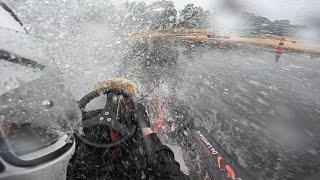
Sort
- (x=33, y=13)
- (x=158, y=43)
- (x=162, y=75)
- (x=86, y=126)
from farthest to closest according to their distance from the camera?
(x=33, y=13) → (x=158, y=43) → (x=162, y=75) → (x=86, y=126)

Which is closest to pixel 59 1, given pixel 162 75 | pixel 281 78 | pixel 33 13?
pixel 33 13

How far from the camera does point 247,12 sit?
12.5 meters

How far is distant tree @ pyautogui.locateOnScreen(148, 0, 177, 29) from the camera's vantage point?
11812 mm

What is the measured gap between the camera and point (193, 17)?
38.7 feet

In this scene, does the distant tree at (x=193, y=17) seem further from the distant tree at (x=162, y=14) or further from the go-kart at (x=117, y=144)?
the go-kart at (x=117, y=144)

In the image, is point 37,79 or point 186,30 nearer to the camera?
point 37,79

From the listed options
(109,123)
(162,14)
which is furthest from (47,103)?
(162,14)

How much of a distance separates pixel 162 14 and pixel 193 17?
1459mm

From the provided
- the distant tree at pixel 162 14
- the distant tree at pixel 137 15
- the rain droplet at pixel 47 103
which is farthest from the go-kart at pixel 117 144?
the distant tree at pixel 137 15

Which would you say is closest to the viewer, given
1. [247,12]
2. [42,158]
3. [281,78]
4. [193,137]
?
[42,158]

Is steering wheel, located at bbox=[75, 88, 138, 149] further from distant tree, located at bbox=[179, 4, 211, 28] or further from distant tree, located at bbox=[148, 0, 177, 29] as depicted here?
distant tree, located at bbox=[148, 0, 177, 29]

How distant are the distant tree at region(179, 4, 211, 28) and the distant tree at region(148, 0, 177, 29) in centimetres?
29

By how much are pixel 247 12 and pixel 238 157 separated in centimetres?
727

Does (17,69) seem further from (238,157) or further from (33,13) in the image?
(33,13)
